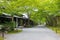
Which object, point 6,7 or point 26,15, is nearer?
point 6,7

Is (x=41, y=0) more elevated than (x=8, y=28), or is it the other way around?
(x=41, y=0)

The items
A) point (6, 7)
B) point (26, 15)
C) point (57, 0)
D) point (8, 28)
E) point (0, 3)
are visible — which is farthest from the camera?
point (26, 15)

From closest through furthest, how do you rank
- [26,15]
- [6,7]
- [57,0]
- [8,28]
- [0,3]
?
[57,0], [0,3], [6,7], [8,28], [26,15]

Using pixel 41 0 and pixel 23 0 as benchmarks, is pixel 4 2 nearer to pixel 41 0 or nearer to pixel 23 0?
pixel 23 0

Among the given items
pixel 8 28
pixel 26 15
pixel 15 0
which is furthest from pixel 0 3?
pixel 26 15

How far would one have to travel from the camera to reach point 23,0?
25.8 meters

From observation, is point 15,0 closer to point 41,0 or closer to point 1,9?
point 1,9

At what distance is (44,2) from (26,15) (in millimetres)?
22546

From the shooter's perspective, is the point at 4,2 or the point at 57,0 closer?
the point at 57,0

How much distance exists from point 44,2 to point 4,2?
430 inches

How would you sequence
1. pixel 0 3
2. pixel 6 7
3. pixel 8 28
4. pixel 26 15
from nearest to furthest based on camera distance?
pixel 0 3, pixel 6 7, pixel 8 28, pixel 26 15

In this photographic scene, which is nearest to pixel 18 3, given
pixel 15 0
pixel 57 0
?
pixel 15 0

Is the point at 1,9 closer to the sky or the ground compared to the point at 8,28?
closer to the sky

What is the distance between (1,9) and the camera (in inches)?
926
